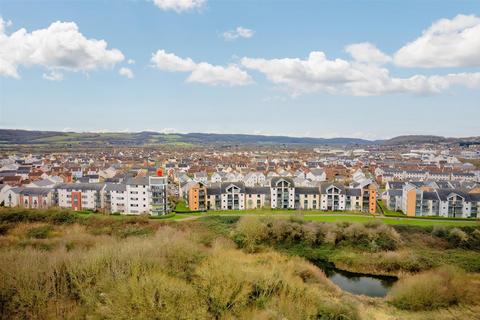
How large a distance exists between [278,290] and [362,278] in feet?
51.4

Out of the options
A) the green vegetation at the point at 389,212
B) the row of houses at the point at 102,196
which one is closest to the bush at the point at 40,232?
the row of houses at the point at 102,196

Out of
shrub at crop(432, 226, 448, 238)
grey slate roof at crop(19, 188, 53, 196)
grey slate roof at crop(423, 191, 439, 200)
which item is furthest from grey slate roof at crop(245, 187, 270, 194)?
grey slate roof at crop(19, 188, 53, 196)

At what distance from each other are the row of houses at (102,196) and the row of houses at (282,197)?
6.32m

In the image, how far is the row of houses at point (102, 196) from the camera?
165 feet

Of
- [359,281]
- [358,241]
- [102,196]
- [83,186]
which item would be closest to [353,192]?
[358,241]

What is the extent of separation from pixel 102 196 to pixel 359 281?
39557 millimetres

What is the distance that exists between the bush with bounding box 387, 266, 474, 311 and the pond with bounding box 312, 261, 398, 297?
315cm

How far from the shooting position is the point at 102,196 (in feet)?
175

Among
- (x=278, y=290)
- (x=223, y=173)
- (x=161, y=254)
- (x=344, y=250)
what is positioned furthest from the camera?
(x=223, y=173)

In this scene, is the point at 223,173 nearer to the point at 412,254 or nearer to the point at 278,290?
the point at 412,254

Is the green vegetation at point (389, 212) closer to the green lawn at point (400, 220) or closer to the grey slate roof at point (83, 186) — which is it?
the green lawn at point (400, 220)

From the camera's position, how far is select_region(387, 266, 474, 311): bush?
2491cm

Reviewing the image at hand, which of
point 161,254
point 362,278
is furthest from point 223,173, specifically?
point 161,254

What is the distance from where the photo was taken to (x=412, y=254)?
118 ft
